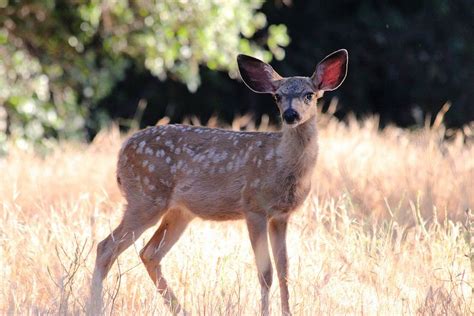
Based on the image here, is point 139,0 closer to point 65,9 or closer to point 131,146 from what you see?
point 65,9

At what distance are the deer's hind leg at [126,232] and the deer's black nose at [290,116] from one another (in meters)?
1.01

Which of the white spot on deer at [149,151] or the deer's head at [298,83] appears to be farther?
the white spot on deer at [149,151]

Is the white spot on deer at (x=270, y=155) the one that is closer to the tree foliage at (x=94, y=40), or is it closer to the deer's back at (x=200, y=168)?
the deer's back at (x=200, y=168)

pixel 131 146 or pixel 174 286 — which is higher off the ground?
pixel 131 146

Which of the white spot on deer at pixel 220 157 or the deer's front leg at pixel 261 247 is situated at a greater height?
the white spot on deer at pixel 220 157

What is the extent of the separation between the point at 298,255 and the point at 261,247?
0.64m

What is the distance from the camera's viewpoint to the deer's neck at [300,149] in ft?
22.2

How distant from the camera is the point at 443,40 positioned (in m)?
19.0

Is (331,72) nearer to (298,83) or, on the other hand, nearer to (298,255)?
(298,83)

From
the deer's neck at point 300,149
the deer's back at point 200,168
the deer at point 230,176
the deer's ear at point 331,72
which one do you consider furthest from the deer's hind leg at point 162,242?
the deer's ear at point 331,72

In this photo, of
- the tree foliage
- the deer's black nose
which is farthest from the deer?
the tree foliage

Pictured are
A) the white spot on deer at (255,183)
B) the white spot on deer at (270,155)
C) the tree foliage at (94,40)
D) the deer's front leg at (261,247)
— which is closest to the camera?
the deer's front leg at (261,247)

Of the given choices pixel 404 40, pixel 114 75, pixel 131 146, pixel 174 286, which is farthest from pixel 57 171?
pixel 404 40

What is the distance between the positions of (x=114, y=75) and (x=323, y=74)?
7967 millimetres
